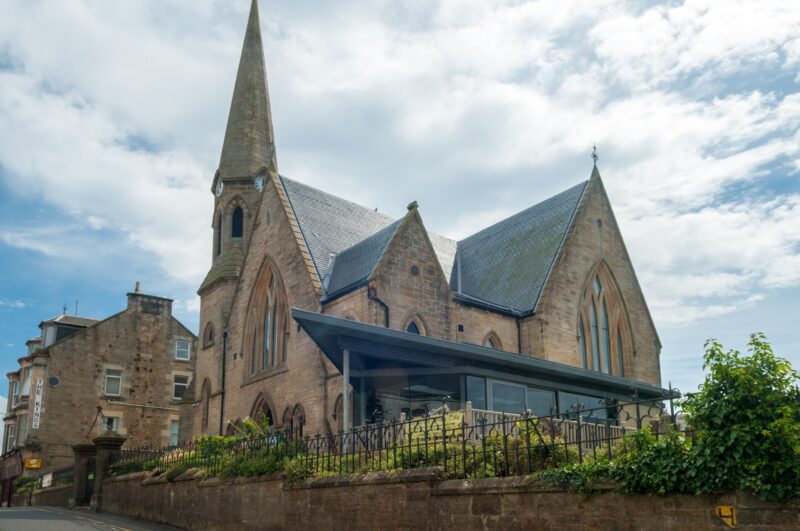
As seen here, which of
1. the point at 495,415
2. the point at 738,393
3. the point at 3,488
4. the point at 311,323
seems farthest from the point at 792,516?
the point at 3,488

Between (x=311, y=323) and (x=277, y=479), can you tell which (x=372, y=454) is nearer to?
(x=277, y=479)

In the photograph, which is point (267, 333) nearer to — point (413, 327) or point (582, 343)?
point (413, 327)

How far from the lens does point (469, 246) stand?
119 ft

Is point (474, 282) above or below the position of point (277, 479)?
above

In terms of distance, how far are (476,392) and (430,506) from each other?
7.84 m

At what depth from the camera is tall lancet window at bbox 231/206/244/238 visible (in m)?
34.4

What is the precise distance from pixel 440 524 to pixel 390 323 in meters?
12.6

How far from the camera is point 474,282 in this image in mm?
32656

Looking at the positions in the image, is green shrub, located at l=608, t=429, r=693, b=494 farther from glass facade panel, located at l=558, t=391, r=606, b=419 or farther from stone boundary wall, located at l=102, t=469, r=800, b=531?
glass facade panel, located at l=558, t=391, r=606, b=419

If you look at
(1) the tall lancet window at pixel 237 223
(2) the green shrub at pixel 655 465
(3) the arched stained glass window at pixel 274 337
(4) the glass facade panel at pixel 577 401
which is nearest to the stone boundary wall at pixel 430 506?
(2) the green shrub at pixel 655 465

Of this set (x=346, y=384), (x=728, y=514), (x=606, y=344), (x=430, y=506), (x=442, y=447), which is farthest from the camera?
(x=606, y=344)

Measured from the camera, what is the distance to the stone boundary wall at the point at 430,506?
840cm

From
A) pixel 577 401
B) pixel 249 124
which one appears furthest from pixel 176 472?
pixel 249 124

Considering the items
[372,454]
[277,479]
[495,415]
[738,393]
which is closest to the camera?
[738,393]
